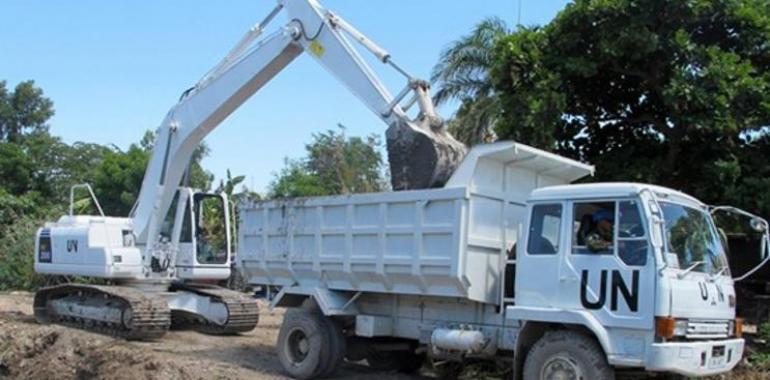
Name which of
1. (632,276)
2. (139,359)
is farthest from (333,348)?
(632,276)

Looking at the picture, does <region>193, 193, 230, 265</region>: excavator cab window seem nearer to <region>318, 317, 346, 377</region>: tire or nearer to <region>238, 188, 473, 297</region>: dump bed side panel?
<region>238, 188, 473, 297</region>: dump bed side panel

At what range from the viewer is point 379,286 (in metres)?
11.1

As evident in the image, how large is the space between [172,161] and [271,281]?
4408 mm

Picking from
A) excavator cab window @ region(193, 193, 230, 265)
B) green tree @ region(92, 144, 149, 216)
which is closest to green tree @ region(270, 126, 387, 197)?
green tree @ region(92, 144, 149, 216)

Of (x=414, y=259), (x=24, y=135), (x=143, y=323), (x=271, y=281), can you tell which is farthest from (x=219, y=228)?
(x=24, y=135)

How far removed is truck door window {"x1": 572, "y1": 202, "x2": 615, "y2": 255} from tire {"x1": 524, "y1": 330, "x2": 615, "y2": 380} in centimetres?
90

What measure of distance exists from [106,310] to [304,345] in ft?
17.5

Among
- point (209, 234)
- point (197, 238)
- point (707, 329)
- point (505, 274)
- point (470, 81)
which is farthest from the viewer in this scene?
point (470, 81)

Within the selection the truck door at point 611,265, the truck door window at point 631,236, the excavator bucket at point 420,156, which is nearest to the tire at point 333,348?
the excavator bucket at point 420,156

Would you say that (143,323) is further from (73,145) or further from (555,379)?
(73,145)

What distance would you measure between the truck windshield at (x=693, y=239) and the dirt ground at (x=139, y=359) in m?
2.83

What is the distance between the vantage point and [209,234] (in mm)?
16922

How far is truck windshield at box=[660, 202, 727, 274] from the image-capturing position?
8.92 metres

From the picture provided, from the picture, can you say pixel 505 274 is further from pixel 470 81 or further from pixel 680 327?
pixel 470 81
